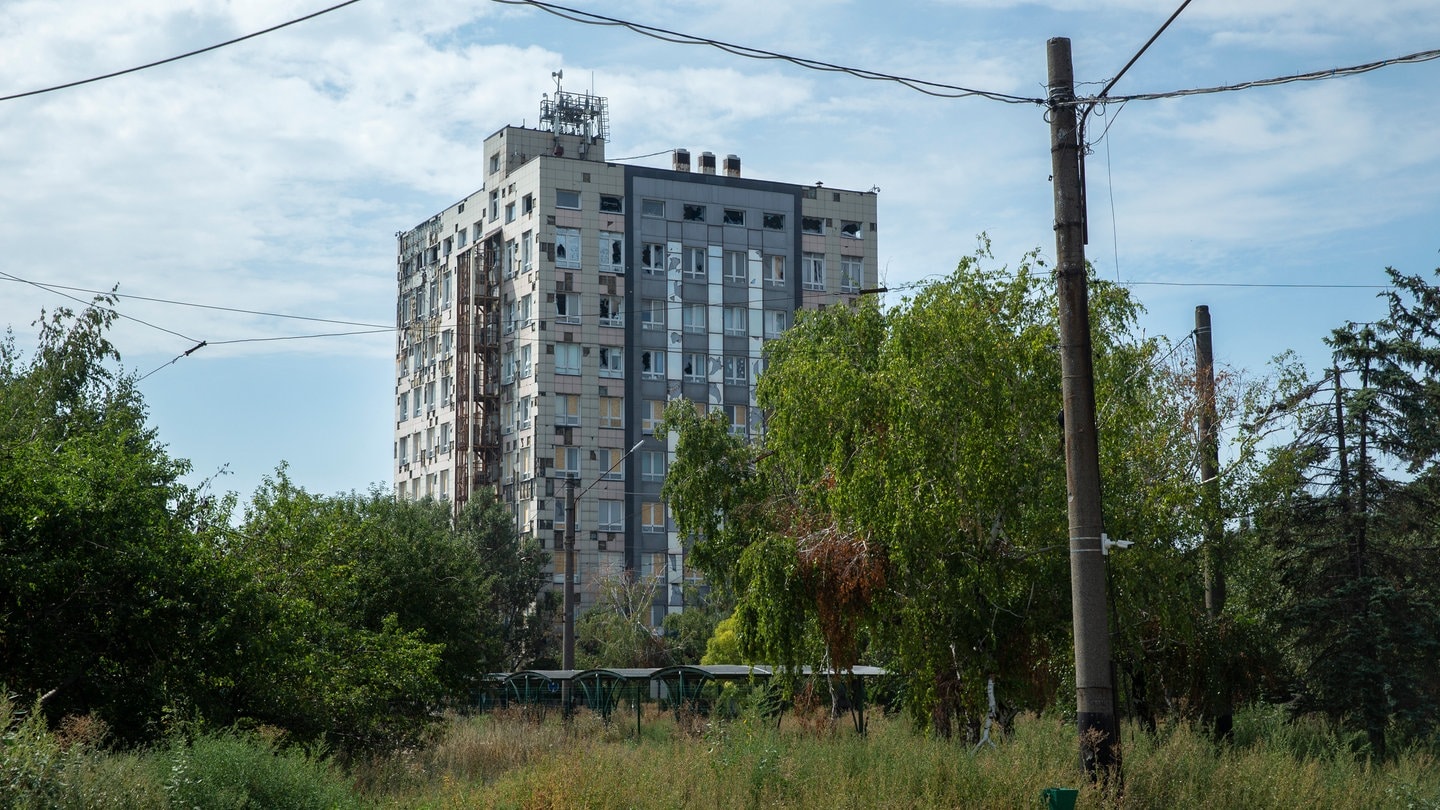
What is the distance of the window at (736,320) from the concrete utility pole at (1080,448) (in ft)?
228

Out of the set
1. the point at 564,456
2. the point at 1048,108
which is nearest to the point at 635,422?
the point at 564,456

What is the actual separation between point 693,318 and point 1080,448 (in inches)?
2749

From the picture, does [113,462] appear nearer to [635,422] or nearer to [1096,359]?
[1096,359]

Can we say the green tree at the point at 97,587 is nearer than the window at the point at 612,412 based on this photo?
Yes

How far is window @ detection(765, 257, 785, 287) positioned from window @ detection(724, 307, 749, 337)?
2467mm

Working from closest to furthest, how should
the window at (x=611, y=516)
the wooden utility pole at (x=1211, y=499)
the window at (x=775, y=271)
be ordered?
the wooden utility pole at (x=1211, y=499), the window at (x=611, y=516), the window at (x=775, y=271)

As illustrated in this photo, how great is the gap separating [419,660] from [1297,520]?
17.5 metres

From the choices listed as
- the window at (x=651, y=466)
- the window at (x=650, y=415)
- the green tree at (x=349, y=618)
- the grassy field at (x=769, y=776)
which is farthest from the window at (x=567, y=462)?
the grassy field at (x=769, y=776)

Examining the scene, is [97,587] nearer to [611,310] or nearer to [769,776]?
[769,776]

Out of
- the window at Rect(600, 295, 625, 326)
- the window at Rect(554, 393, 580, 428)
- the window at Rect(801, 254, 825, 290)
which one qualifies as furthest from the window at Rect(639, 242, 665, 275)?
the window at Rect(801, 254, 825, 290)

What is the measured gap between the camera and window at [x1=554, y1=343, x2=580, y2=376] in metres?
81.2

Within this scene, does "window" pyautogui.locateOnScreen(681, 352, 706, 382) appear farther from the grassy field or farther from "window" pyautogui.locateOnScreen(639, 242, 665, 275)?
the grassy field

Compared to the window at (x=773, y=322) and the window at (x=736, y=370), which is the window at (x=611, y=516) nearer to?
the window at (x=736, y=370)

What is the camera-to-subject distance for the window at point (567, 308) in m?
81.3
